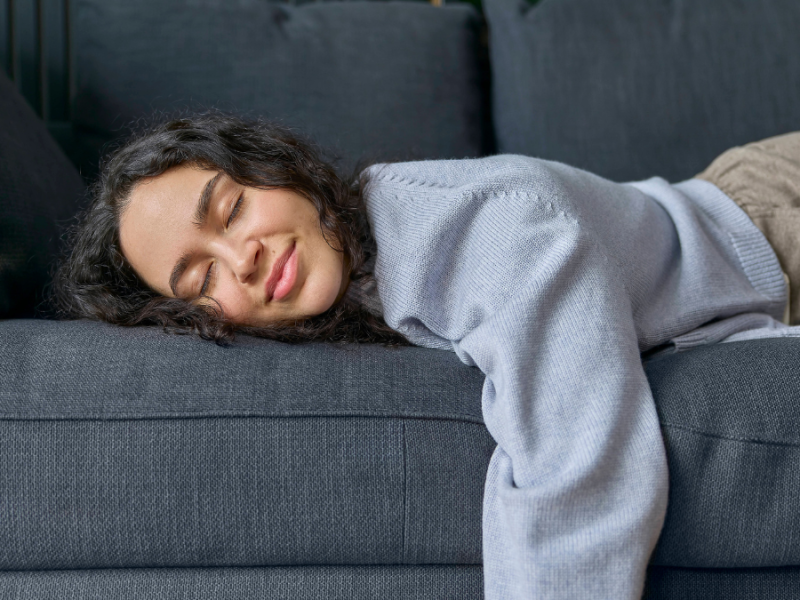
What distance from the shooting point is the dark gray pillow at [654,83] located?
1.46 meters

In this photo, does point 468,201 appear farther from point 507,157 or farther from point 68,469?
point 68,469

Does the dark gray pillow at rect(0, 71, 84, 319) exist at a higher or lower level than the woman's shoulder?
lower

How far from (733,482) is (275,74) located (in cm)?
121

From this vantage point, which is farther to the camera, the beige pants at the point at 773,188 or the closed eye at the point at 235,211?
the beige pants at the point at 773,188

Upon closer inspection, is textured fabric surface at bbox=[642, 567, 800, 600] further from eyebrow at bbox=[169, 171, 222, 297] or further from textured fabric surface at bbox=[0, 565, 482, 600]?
eyebrow at bbox=[169, 171, 222, 297]

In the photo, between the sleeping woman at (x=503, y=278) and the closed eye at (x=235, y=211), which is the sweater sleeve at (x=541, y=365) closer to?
the sleeping woman at (x=503, y=278)

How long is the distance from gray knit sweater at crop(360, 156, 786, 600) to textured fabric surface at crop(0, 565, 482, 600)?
0.22ft

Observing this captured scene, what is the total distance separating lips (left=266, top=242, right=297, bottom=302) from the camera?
3.05 feet

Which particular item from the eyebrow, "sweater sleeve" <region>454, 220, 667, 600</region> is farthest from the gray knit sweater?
the eyebrow

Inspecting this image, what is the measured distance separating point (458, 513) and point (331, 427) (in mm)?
172

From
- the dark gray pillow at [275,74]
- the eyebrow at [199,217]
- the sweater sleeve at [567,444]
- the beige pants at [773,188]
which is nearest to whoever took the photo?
the sweater sleeve at [567,444]

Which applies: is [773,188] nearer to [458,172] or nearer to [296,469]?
[458,172]

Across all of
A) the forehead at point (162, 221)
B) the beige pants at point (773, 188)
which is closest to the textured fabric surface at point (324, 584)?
the forehead at point (162, 221)

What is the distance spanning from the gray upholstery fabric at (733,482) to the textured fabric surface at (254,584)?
0.24m
